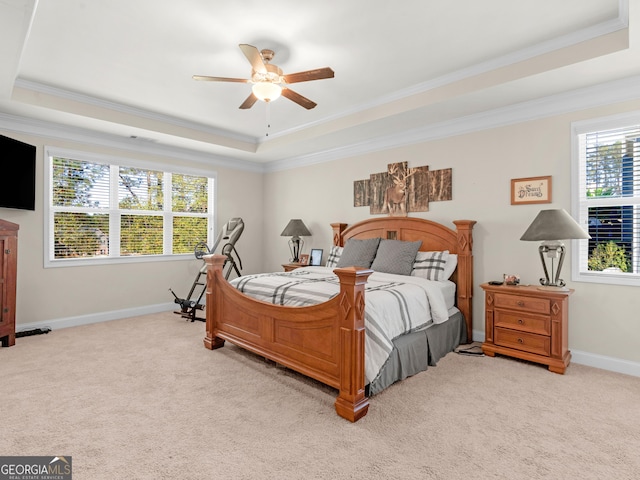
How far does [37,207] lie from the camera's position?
402 centimetres

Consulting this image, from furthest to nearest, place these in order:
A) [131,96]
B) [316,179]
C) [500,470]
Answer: [316,179] < [131,96] < [500,470]

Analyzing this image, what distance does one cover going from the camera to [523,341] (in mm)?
3045

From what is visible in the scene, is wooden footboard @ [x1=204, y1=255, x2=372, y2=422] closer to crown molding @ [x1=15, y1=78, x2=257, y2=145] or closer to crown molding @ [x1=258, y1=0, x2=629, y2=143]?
crown molding @ [x1=15, y1=78, x2=257, y2=145]

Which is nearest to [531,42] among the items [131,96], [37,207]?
[131,96]

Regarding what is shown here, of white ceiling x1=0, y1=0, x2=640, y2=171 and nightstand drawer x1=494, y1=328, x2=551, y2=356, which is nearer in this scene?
→ white ceiling x1=0, y1=0, x2=640, y2=171

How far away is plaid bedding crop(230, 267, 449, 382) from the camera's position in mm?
2318

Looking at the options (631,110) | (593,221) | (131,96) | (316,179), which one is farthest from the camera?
(316,179)

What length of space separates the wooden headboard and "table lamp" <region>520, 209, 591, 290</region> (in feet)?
2.36

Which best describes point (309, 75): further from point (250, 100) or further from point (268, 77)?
point (250, 100)

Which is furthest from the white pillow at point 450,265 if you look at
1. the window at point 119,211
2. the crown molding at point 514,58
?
the window at point 119,211

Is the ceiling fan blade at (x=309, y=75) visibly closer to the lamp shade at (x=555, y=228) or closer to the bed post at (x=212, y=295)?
the bed post at (x=212, y=295)

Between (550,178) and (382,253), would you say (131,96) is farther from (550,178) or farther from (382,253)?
(550,178)

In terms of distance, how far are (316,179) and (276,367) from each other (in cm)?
331

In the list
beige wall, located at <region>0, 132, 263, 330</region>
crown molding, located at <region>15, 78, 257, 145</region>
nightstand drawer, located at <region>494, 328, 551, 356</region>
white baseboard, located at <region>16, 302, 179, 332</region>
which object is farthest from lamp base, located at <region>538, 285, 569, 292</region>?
white baseboard, located at <region>16, 302, 179, 332</region>
